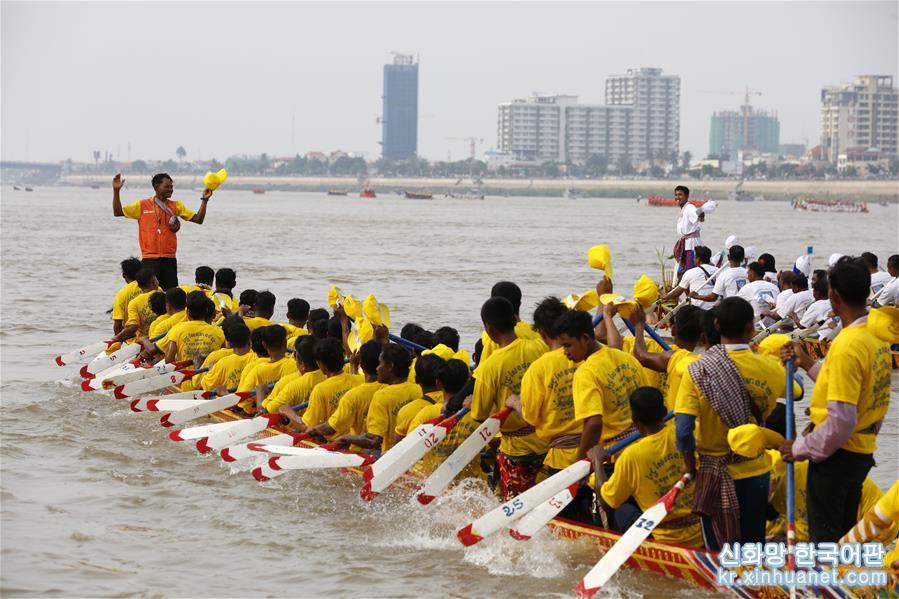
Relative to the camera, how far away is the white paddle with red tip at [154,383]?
12188mm

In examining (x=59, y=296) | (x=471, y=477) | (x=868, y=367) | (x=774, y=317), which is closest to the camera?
(x=868, y=367)

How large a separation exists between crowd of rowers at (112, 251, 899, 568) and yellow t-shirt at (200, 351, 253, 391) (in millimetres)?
1238

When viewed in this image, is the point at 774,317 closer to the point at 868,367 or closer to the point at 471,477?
the point at 471,477

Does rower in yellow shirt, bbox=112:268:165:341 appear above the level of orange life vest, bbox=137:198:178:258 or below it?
below

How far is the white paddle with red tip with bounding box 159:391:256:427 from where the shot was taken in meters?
10.9

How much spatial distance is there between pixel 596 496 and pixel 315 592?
A: 186cm

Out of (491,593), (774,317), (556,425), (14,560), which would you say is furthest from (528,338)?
(774,317)

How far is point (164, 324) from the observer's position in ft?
43.5

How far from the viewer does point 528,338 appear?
8.36 meters

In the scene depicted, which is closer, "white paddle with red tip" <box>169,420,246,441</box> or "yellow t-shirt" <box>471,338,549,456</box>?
"yellow t-shirt" <box>471,338,549,456</box>

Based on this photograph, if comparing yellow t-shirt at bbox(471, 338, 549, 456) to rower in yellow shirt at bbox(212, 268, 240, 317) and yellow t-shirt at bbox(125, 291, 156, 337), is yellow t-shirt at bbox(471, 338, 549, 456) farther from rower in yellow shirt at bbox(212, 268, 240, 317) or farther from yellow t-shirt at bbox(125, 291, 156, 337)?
yellow t-shirt at bbox(125, 291, 156, 337)

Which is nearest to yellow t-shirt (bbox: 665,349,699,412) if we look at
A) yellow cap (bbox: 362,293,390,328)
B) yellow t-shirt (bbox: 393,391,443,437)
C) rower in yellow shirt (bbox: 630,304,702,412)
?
rower in yellow shirt (bbox: 630,304,702,412)

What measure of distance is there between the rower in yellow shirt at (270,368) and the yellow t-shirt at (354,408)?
5.35 ft

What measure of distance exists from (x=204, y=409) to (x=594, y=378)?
517 centimetres
